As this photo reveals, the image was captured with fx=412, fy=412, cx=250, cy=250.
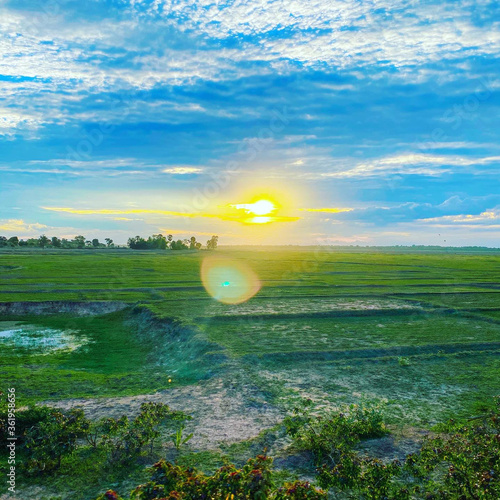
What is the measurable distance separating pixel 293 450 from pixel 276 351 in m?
8.30

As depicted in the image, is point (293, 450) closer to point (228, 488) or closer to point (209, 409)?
point (209, 409)

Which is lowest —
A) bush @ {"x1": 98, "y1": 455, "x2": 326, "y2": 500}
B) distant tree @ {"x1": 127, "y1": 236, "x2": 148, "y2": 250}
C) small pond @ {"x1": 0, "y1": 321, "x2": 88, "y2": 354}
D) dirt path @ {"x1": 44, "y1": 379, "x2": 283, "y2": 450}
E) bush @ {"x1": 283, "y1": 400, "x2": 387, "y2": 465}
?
small pond @ {"x1": 0, "y1": 321, "x2": 88, "y2": 354}

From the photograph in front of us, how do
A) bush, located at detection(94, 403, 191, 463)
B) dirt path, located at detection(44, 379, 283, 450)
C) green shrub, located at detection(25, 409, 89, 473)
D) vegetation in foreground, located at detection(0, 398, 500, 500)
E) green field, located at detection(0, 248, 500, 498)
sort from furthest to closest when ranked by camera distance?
green field, located at detection(0, 248, 500, 498) < dirt path, located at detection(44, 379, 283, 450) < bush, located at detection(94, 403, 191, 463) < green shrub, located at detection(25, 409, 89, 473) < vegetation in foreground, located at detection(0, 398, 500, 500)

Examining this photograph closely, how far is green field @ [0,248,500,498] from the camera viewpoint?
1400 cm

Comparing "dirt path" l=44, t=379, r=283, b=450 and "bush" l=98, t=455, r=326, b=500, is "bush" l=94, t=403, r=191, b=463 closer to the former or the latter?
"dirt path" l=44, t=379, r=283, b=450

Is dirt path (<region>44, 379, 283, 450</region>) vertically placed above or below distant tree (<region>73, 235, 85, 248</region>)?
below

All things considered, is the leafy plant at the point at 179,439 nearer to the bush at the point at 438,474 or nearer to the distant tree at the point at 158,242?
the bush at the point at 438,474

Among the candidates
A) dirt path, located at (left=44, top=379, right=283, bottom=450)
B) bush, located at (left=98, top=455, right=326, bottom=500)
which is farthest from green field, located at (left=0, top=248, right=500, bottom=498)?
bush, located at (left=98, top=455, right=326, bottom=500)

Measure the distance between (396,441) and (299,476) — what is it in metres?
3.05

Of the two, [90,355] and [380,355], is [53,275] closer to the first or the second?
[90,355]

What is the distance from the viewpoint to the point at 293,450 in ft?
33.2

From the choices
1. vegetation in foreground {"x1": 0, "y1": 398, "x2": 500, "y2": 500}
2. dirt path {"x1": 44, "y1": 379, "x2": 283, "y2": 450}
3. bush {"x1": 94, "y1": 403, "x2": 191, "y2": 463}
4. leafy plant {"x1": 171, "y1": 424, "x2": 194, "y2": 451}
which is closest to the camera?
vegetation in foreground {"x1": 0, "y1": 398, "x2": 500, "y2": 500}

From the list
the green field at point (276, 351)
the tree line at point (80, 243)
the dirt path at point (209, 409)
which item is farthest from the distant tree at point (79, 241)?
the dirt path at point (209, 409)

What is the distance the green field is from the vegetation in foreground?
1422mm
